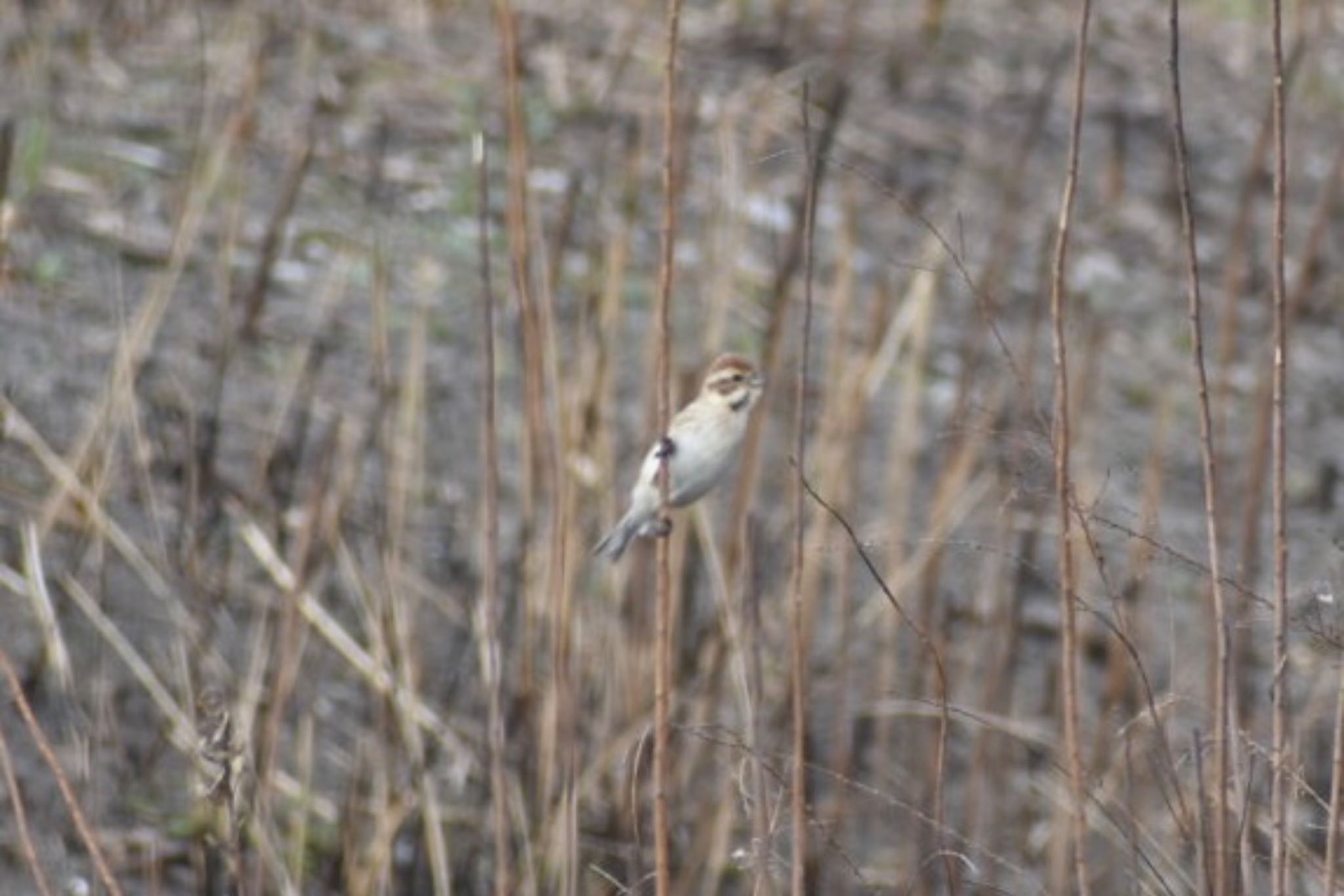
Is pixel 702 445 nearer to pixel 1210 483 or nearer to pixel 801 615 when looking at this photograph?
pixel 801 615

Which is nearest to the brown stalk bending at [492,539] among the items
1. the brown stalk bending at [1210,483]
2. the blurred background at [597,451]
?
the blurred background at [597,451]

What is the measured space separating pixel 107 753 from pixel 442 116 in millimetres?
2335

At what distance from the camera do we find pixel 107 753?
14.9ft

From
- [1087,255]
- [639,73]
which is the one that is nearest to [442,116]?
[639,73]

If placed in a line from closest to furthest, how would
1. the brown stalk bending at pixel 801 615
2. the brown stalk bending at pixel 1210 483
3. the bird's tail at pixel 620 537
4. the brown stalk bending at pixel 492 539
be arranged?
1. the brown stalk bending at pixel 1210 483
2. the brown stalk bending at pixel 801 615
3. the brown stalk bending at pixel 492 539
4. the bird's tail at pixel 620 537

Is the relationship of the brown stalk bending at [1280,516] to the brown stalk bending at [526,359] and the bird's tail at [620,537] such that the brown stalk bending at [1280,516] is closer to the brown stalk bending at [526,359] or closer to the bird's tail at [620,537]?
the brown stalk bending at [526,359]

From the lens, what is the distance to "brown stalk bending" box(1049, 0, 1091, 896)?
241cm

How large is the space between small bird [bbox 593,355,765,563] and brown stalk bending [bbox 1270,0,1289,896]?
1.00 metres

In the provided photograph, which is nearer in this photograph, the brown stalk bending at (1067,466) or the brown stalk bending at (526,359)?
the brown stalk bending at (1067,466)

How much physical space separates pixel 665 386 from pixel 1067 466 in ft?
1.20

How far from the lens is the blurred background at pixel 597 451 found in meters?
3.95

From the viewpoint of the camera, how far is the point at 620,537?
12.9 ft

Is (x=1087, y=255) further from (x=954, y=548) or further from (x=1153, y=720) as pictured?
(x=1153, y=720)

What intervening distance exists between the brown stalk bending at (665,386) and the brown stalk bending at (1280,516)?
1.73 ft
